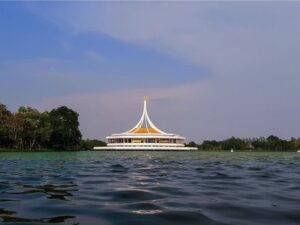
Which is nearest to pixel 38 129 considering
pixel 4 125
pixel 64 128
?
pixel 4 125

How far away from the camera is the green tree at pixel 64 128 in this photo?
8057 centimetres

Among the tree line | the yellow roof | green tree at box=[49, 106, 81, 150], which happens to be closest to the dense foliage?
green tree at box=[49, 106, 81, 150]

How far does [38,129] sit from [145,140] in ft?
108

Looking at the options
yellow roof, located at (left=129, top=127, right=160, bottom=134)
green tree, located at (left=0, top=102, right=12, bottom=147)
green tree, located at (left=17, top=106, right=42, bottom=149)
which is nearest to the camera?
green tree, located at (left=0, top=102, right=12, bottom=147)

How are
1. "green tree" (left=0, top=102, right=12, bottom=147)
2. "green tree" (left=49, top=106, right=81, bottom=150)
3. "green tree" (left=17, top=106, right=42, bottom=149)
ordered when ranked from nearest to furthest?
"green tree" (left=0, top=102, right=12, bottom=147)
"green tree" (left=17, top=106, right=42, bottom=149)
"green tree" (left=49, top=106, right=81, bottom=150)

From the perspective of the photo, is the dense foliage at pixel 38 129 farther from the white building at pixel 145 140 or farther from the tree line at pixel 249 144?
the tree line at pixel 249 144

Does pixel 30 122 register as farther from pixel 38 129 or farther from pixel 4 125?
pixel 4 125

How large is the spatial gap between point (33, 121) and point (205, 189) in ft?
222

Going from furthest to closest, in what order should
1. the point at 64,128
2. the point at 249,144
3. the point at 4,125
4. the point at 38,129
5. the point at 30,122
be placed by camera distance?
the point at 249,144 < the point at 64,128 < the point at 38,129 < the point at 30,122 < the point at 4,125

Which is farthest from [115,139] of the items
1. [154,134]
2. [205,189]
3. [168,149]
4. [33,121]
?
[205,189]

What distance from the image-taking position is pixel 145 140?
96938mm

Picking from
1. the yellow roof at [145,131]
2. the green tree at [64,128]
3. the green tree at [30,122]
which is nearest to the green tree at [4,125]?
the green tree at [30,122]

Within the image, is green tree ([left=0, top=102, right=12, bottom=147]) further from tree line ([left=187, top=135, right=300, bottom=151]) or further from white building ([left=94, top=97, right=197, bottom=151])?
tree line ([left=187, top=135, right=300, bottom=151])

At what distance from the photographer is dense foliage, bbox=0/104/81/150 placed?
69.0 metres
